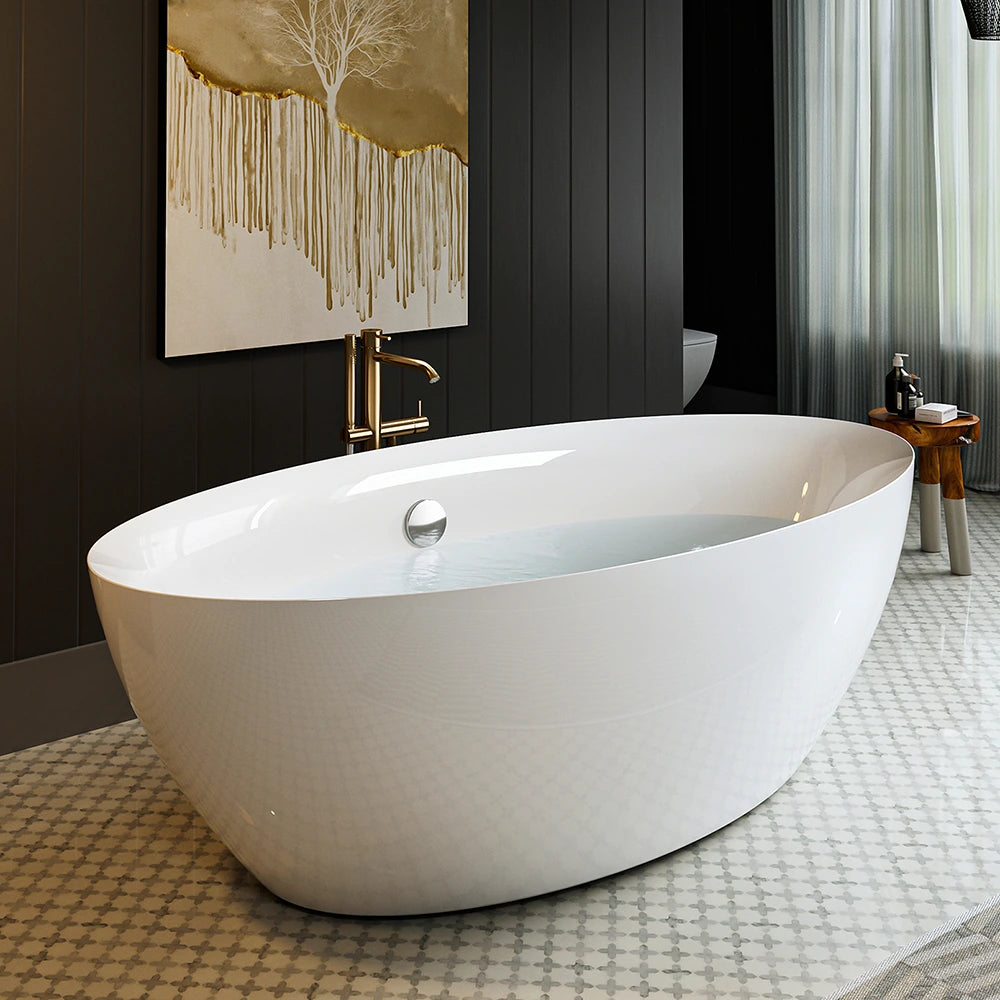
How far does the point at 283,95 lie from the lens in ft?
9.13

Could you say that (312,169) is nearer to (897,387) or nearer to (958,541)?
(897,387)

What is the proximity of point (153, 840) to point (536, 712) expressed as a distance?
2.86ft

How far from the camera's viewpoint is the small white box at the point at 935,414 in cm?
356

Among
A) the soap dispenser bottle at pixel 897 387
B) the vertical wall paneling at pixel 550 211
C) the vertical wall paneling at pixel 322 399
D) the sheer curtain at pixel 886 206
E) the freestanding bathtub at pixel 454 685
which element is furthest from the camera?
the sheer curtain at pixel 886 206

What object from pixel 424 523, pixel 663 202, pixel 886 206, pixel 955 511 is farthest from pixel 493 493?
pixel 886 206

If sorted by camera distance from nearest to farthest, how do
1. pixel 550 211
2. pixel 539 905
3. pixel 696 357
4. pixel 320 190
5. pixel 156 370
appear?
pixel 539 905 < pixel 156 370 < pixel 320 190 < pixel 550 211 < pixel 696 357

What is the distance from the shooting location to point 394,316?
3123mm

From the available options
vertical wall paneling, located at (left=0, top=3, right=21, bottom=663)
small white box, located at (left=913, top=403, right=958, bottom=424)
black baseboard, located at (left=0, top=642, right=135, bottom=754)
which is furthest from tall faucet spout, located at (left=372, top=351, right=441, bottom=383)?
small white box, located at (left=913, top=403, right=958, bottom=424)

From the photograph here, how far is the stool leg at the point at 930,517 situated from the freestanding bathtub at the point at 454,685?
4.57 ft

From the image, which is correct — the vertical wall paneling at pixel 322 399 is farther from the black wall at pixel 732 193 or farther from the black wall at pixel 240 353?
the black wall at pixel 732 193

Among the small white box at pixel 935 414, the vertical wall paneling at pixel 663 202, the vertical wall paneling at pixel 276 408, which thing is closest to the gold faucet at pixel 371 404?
the vertical wall paneling at pixel 276 408

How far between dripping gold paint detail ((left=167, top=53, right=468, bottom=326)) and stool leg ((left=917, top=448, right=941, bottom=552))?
1.54 m

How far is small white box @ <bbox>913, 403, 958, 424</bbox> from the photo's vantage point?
3.56 metres

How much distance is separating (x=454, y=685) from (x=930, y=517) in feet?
8.58
